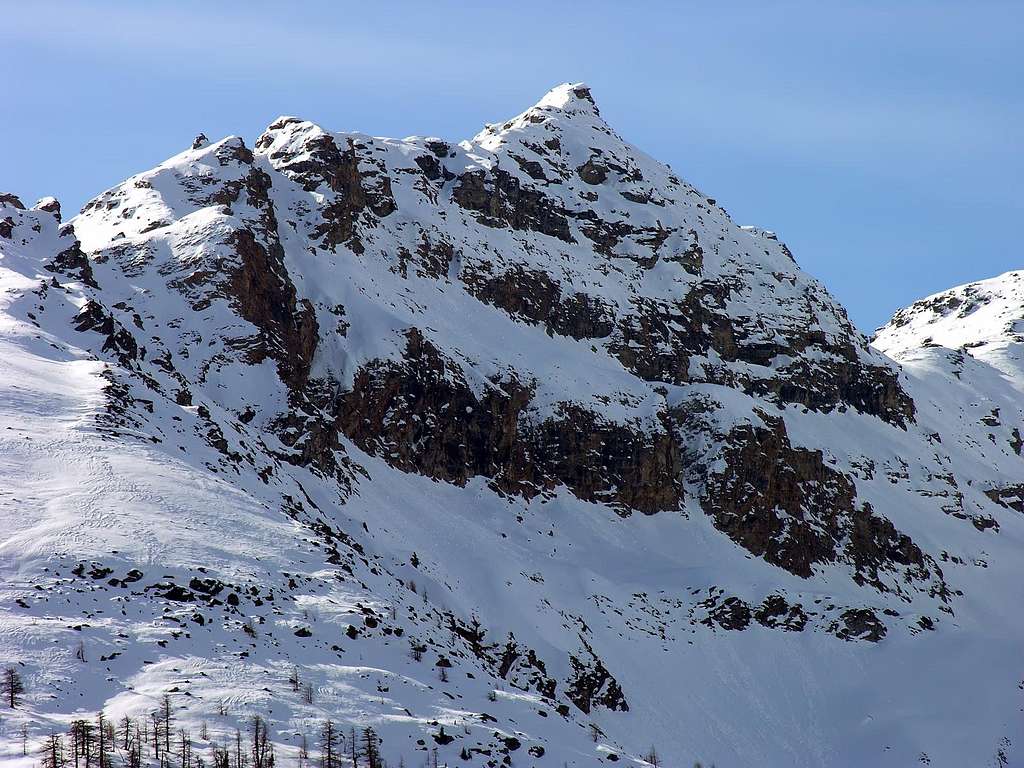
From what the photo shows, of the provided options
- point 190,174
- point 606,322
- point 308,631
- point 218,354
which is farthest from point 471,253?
point 308,631

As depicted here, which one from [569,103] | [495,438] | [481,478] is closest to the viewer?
[481,478]

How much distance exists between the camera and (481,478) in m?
122

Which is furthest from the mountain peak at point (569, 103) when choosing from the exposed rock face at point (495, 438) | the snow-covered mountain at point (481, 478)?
the exposed rock face at point (495, 438)

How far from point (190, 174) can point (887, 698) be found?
82.9 m

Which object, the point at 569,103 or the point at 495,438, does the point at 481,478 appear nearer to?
the point at 495,438

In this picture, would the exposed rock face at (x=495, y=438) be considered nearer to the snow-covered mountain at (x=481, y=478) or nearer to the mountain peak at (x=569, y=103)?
the snow-covered mountain at (x=481, y=478)

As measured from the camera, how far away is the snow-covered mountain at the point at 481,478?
57.5m

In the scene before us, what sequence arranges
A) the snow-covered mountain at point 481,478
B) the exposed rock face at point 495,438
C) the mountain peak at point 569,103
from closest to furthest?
the snow-covered mountain at point 481,478 → the exposed rock face at point 495,438 → the mountain peak at point 569,103

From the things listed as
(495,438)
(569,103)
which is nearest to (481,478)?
(495,438)

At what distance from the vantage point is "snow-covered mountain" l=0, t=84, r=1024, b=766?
57500 millimetres

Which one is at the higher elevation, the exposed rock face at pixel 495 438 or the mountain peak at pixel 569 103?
the mountain peak at pixel 569 103

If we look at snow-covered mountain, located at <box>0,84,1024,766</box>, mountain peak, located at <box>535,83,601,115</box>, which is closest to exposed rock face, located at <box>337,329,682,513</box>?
snow-covered mountain, located at <box>0,84,1024,766</box>

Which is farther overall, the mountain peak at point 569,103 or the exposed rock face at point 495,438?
the mountain peak at point 569,103

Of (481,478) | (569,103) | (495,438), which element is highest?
(569,103)
